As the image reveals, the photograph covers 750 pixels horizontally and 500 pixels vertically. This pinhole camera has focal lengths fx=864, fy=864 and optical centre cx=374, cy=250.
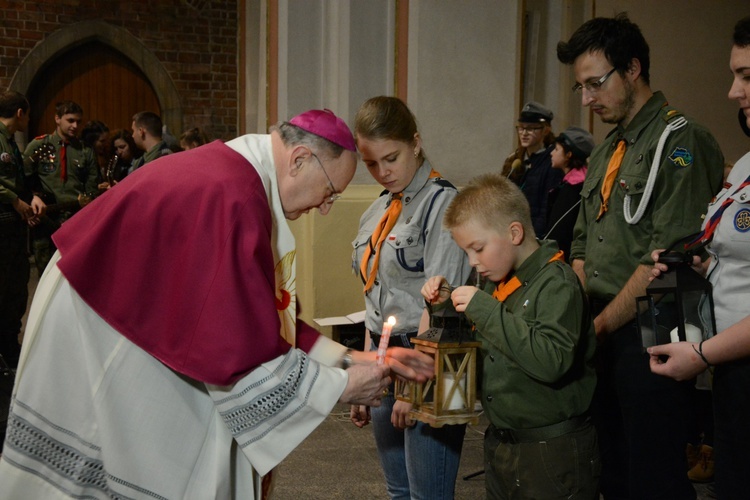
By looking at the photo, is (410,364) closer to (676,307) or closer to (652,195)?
(676,307)

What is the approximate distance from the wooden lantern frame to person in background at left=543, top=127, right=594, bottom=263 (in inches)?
105

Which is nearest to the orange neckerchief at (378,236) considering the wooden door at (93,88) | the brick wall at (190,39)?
the brick wall at (190,39)

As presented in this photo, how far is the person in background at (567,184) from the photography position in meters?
4.92

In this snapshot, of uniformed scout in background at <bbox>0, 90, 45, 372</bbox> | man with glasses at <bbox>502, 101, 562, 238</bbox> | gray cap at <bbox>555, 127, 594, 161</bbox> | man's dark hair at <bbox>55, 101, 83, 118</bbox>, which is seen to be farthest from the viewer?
man's dark hair at <bbox>55, 101, 83, 118</bbox>


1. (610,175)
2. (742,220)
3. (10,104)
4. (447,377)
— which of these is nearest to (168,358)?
(447,377)

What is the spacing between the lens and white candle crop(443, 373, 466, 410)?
7.62 ft

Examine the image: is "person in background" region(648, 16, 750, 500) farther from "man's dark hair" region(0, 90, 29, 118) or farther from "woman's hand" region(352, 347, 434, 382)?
"man's dark hair" region(0, 90, 29, 118)

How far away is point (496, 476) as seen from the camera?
8.16 ft

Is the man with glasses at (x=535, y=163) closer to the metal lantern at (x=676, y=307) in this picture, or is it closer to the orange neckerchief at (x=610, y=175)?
the orange neckerchief at (x=610, y=175)

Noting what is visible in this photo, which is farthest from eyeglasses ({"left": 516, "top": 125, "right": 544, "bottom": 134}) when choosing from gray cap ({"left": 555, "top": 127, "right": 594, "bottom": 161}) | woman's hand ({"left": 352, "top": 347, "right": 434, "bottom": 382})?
woman's hand ({"left": 352, "top": 347, "right": 434, "bottom": 382})

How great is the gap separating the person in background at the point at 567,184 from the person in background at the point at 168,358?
9.69 feet

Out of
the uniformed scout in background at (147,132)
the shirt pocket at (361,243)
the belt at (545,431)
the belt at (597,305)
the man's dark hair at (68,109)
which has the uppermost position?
the man's dark hair at (68,109)

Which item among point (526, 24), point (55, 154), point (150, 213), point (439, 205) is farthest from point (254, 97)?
point (150, 213)

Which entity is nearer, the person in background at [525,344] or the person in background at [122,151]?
the person in background at [525,344]
